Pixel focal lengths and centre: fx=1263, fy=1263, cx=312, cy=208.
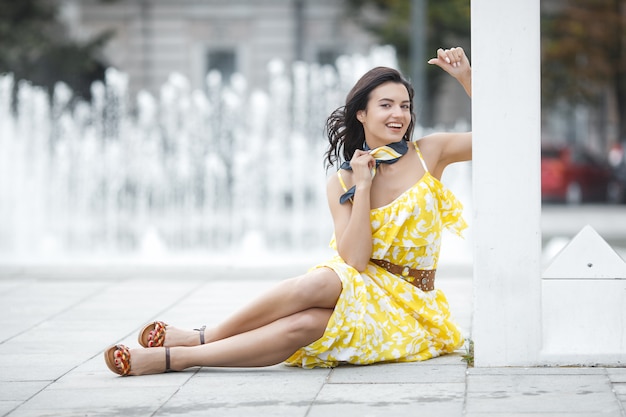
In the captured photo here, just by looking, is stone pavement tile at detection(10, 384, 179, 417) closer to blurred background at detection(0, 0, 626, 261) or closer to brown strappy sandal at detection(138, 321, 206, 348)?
brown strappy sandal at detection(138, 321, 206, 348)

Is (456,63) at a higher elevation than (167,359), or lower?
higher

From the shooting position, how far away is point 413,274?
5.77m

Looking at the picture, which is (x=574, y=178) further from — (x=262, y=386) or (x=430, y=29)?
(x=262, y=386)

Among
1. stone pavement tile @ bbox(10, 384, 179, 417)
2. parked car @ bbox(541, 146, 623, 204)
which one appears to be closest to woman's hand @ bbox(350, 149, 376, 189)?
stone pavement tile @ bbox(10, 384, 179, 417)

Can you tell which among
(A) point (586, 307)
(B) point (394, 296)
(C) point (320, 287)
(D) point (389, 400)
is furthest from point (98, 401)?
(A) point (586, 307)

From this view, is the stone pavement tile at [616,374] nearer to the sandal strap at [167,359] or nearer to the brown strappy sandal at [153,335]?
the brown strappy sandal at [153,335]

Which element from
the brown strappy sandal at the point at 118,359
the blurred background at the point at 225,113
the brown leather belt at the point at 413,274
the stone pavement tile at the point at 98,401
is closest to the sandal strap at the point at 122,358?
the brown strappy sandal at the point at 118,359

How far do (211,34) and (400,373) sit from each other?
24.9 meters

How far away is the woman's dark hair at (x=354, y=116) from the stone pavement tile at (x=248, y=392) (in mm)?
1003

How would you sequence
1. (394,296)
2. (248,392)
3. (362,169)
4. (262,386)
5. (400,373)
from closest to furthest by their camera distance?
(248,392) < (262,386) < (400,373) < (362,169) < (394,296)

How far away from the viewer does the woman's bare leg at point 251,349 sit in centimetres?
546

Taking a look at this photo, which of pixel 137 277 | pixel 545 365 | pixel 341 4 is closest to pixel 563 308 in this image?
pixel 545 365

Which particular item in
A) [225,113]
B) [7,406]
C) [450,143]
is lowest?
[7,406]

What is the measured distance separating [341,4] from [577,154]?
22.5 feet
